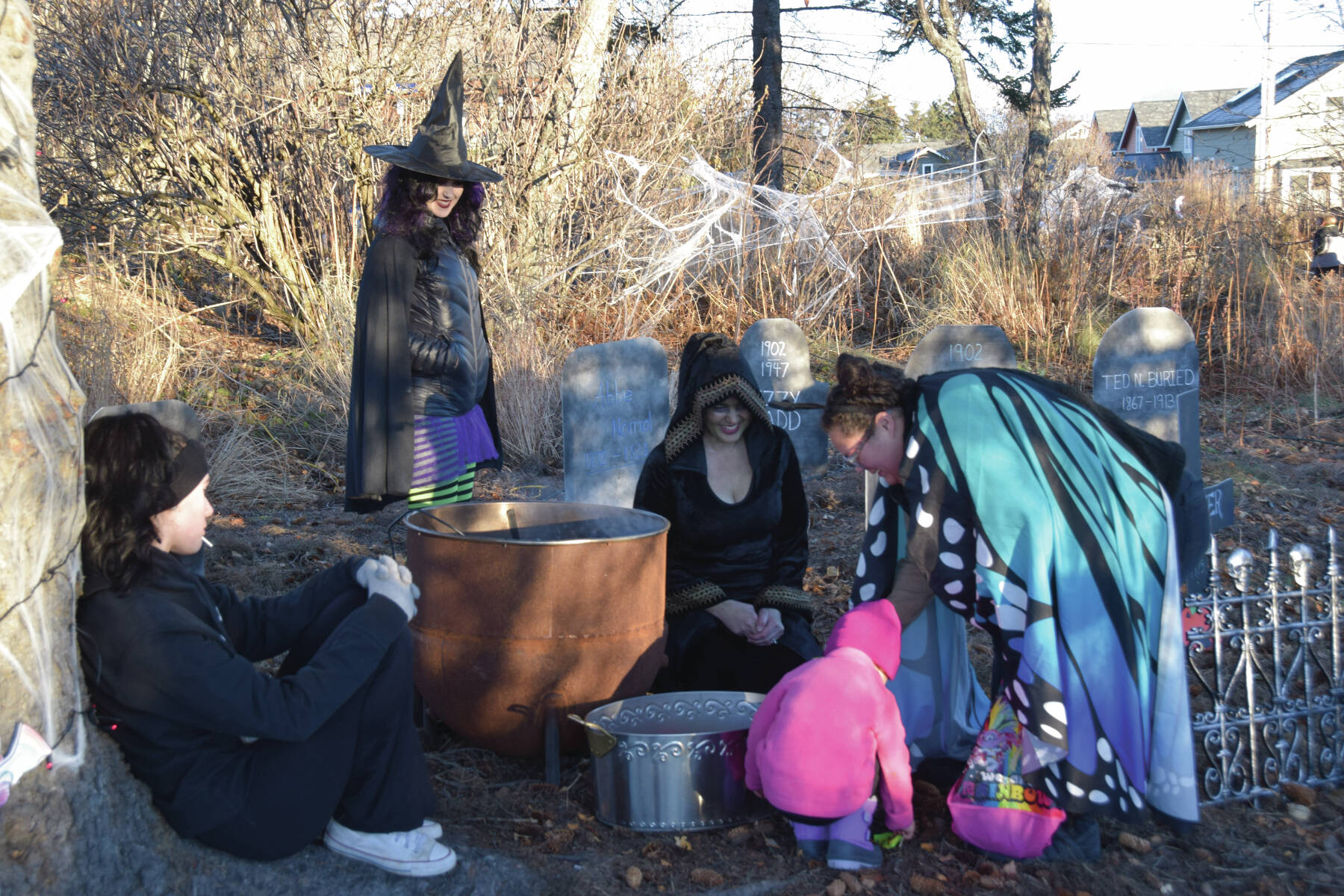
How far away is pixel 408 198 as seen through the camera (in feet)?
12.3

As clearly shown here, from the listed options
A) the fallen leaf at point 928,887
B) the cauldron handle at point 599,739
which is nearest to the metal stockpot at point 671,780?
the cauldron handle at point 599,739

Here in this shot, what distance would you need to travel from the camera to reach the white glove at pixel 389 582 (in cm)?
238

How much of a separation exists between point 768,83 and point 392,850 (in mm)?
12804

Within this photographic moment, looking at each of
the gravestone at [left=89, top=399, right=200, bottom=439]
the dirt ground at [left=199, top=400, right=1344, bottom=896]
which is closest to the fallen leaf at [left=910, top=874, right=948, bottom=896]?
the dirt ground at [left=199, top=400, right=1344, bottom=896]

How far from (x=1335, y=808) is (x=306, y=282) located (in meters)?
8.44

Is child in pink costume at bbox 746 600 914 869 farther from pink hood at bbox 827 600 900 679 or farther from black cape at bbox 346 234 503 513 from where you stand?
black cape at bbox 346 234 503 513

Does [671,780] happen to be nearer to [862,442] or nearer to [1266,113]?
[862,442]

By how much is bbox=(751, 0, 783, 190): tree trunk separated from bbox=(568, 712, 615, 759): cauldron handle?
10793 mm

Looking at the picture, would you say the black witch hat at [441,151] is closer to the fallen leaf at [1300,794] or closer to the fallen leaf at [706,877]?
the fallen leaf at [706,877]

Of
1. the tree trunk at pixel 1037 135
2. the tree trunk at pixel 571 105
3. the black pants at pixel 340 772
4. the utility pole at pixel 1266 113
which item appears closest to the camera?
the black pants at pixel 340 772

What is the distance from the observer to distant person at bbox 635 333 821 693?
3.69 m

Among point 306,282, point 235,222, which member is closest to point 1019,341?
point 306,282

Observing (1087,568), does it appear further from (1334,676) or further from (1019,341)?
(1019,341)

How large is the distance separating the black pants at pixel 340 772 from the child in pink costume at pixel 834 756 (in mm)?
860
